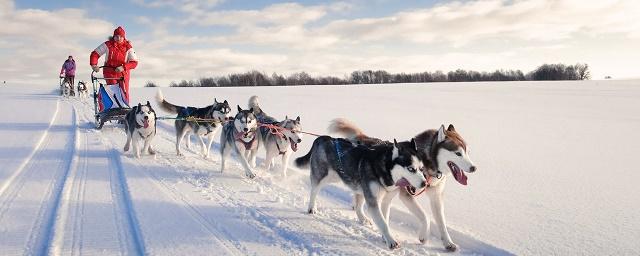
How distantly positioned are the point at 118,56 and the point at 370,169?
7119mm

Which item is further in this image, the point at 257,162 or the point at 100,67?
the point at 100,67

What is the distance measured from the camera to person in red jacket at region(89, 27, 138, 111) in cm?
883

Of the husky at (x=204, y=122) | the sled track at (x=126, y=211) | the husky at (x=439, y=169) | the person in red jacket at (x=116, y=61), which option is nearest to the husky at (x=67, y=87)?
the person in red jacket at (x=116, y=61)

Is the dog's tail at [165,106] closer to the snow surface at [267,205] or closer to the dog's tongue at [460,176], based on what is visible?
the snow surface at [267,205]

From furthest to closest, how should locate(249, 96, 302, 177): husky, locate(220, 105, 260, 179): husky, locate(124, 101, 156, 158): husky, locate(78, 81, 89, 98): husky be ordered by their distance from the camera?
locate(78, 81, 89, 98): husky → locate(124, 101, 156, 158): husky → locate(220, 105, 260, 179): husky → locate(249, 96, 302, 177): husky

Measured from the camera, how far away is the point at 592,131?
9.68 metres

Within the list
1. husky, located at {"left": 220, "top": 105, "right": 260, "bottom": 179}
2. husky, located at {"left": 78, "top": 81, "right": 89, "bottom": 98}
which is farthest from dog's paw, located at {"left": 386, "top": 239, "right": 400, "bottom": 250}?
husky, located at {"left": 78, "top": 81, "right": 89, "bottom": 98}

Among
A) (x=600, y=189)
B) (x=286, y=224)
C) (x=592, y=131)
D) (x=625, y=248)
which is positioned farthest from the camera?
(x=592, y=131)

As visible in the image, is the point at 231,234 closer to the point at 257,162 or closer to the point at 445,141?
the point at 445,141

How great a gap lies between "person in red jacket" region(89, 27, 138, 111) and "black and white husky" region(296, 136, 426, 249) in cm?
594

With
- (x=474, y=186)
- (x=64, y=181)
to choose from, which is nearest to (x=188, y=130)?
(x=64, y=181)

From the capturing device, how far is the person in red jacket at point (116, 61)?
8.83m

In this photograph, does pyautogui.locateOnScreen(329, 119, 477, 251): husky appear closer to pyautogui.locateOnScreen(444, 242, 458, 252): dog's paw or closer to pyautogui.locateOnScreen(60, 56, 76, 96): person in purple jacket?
pyautogui.locateOnScreen(444, 242, 458, 252): dog's paw

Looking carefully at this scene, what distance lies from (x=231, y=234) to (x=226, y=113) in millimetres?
3796
